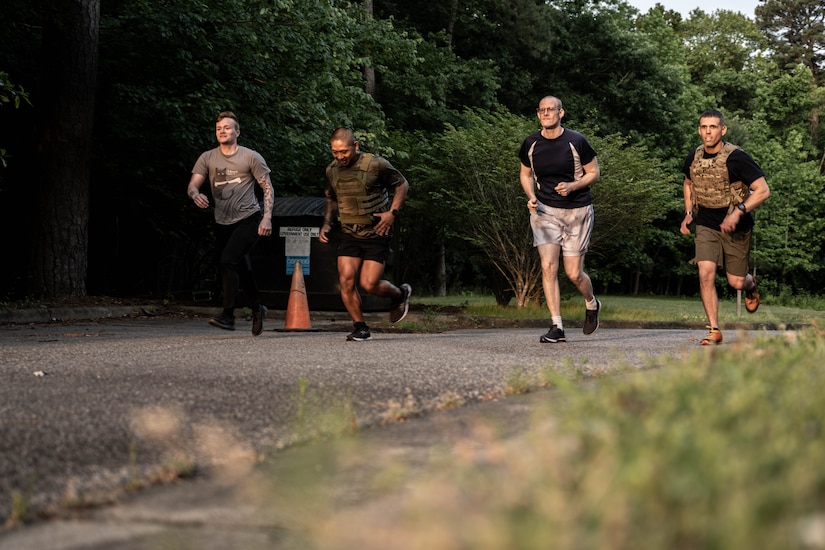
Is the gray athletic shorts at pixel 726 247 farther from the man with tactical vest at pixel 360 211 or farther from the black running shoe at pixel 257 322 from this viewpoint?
the black running shoe at pixel 257 322

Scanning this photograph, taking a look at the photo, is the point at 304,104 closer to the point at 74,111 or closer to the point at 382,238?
the point at 74,111

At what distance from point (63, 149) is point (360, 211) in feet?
27.0

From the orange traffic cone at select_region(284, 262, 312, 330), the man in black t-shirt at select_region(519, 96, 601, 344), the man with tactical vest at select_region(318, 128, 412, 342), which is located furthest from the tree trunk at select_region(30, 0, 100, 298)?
the man in black t-shirt at select_region(519, 96, 601, 344)

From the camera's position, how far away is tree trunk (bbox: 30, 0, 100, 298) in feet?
54.6

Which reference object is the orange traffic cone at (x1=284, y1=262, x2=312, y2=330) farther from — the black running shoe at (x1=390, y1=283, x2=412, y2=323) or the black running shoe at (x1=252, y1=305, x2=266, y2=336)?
the black running shoe at (x1=390, y1=283, x2=412, y2=323)

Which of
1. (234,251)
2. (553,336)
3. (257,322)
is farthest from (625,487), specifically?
(257,322)

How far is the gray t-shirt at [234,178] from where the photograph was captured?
1079 centimetres

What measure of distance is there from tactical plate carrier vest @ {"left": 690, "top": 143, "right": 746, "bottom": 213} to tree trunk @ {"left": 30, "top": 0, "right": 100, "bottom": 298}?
10486 mm

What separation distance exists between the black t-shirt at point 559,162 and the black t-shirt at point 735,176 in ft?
3.16

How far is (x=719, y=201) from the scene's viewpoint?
31.8ft

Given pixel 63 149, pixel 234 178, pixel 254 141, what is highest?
pixel 254 141

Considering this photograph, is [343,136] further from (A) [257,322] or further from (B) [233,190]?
(A) [257,322]

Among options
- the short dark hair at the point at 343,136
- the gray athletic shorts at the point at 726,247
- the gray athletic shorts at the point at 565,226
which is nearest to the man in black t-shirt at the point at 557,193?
the gray athletic shorts at the point at 565,226

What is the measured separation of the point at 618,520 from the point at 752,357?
3.07m
